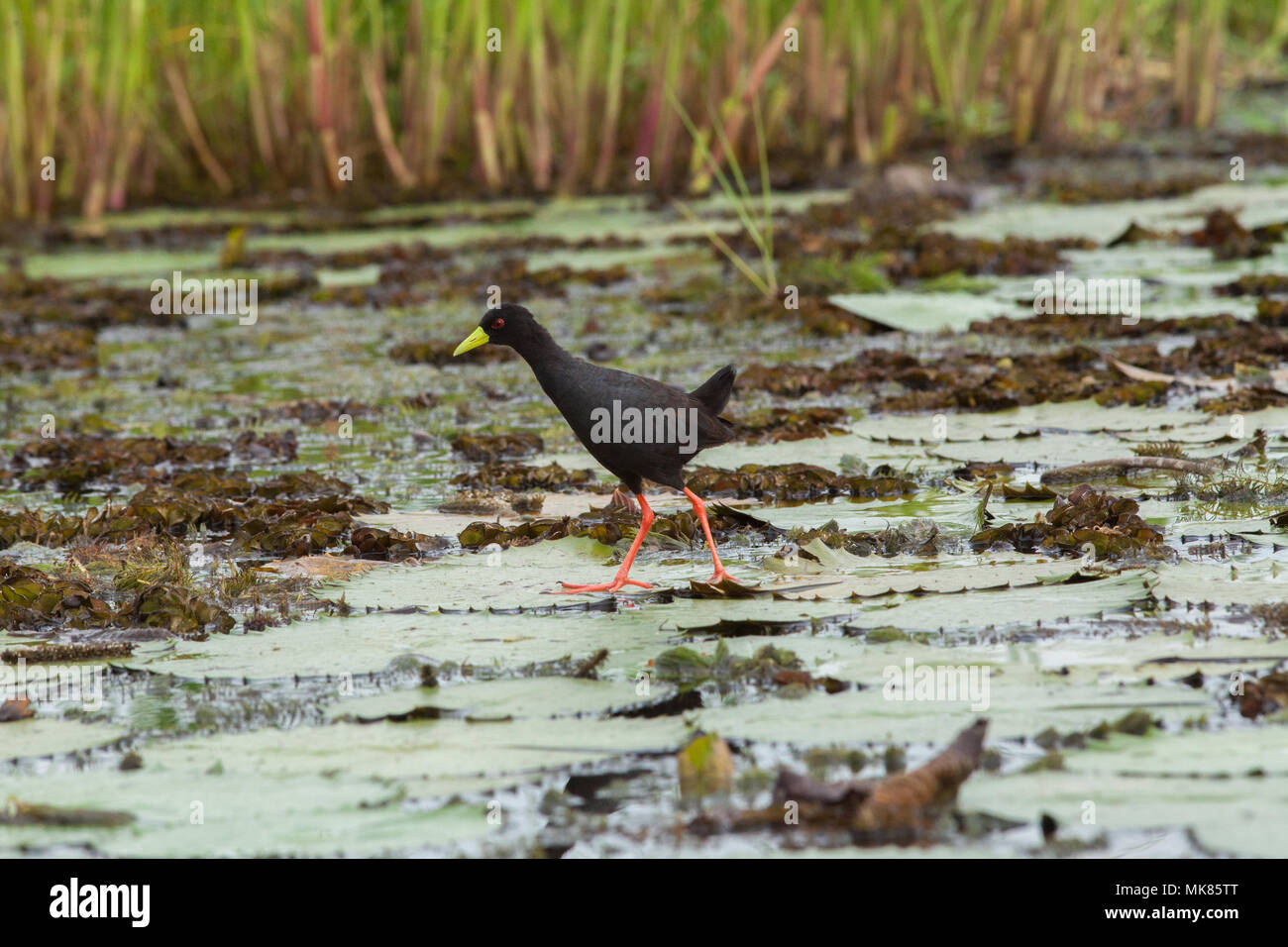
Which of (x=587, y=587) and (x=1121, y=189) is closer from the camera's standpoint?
(x=587, y=587)

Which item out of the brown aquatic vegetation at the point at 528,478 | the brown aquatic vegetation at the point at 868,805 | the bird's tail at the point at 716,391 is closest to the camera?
the brown aquatic vegetation at the point at 868,805

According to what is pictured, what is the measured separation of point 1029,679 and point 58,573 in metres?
2.94

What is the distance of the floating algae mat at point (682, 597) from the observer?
9.67 ft

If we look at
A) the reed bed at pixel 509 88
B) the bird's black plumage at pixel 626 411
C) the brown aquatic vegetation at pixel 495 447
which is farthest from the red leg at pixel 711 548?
the reed bed at pixel 509 88

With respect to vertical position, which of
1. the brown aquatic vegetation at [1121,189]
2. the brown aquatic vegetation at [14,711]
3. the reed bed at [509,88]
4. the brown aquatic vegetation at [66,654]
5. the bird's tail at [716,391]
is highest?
the reed bed at [509,88]

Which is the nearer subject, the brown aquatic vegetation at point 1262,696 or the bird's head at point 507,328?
the brown aquatic vegetation at point 1262,696

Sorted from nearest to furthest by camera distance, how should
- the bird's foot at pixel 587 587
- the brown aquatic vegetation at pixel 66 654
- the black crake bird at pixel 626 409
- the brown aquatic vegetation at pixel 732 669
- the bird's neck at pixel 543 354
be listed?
the brown aquatic vegetation at pixel 732 669 → the brown aquatic vegetation at pixel 66 654 → the bird's foot at pixel 587 587 → the black crake bird at pixel 626 409 → the bird's neck at pixel 543 354

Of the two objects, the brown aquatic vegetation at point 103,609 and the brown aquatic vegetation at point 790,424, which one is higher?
the brown aquatic vegetation at point 790,424

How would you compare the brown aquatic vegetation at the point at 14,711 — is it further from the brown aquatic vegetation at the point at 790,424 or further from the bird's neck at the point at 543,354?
the brown aquatic vegetation at the point at 790,424

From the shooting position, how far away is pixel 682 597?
175 inches

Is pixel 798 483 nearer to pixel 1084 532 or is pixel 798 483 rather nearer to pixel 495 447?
pixel 1084 532

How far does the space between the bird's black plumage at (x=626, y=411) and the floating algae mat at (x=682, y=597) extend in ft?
1.02

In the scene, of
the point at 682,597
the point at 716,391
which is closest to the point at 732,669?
the point at 682,597

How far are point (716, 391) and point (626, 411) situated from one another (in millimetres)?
462
